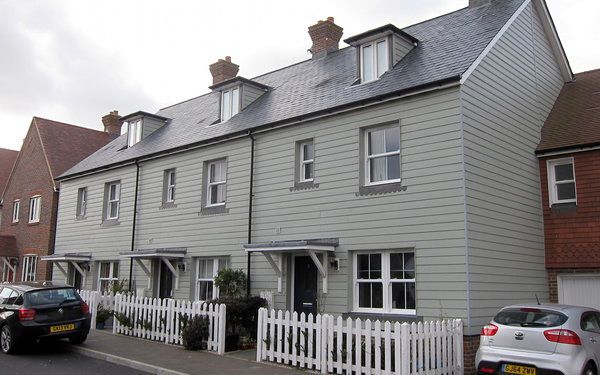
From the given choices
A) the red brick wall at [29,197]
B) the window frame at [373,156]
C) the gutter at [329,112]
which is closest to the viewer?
the gutter at [329,112]

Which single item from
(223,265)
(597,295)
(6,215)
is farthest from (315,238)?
(6,215)

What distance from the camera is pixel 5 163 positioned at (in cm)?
3597

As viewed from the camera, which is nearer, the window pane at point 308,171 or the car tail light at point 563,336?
the car tail light at point 563,336

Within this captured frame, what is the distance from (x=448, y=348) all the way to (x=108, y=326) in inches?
448

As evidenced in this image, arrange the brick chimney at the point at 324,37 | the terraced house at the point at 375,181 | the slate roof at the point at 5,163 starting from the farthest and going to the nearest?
the slate roof at the point at 5,163 → the brick chimney at the point at 324,37 → the terraced house at the point at 375,181

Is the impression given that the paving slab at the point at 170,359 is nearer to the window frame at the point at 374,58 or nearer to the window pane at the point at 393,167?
the window pane at the point at 393,167

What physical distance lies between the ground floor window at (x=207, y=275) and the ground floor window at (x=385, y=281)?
16.6 ft

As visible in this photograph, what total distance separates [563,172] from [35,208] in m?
23.5

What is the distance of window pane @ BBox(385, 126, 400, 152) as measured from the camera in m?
13.1

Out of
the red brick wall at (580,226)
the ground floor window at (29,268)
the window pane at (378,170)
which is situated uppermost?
the window pane at (378,170)

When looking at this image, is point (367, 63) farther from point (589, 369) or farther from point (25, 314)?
point (25, 314)

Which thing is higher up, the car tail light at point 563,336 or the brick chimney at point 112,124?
the brick chimney at point 112,124

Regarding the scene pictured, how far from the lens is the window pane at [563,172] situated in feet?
47.5

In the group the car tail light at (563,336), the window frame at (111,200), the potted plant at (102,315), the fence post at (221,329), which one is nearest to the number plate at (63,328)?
the fence post at (221,329)
